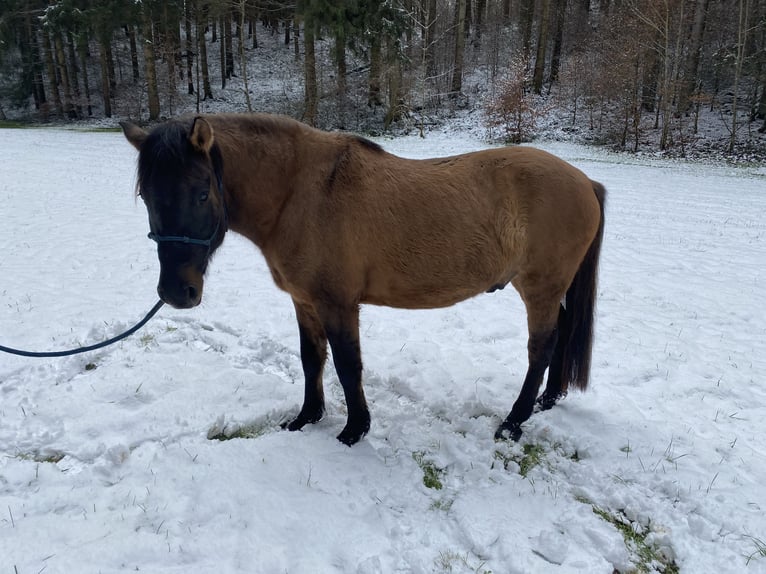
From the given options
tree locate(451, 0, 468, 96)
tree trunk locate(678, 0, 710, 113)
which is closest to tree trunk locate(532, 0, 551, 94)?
tree locate(451, 0, 468, 96)

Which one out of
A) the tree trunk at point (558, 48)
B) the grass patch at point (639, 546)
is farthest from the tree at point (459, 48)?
the grass patch at point (639, 546)

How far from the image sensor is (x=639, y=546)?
2.33 metres

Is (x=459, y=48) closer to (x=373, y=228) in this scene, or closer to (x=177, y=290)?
(x=373, y=228)

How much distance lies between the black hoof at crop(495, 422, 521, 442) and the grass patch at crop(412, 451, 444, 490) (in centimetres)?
57

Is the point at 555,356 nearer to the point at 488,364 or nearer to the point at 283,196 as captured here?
the point at 488,364

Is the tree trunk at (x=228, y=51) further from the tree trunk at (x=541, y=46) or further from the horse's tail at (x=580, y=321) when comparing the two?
the horse's tail at (x=580, y=321)

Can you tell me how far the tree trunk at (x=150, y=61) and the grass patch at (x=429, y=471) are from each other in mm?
27977

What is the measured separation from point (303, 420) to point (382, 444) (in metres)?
0.63

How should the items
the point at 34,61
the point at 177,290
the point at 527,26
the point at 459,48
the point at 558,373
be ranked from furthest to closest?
the point at 34,61
the point at 527,26
the point at 459,48
the point at 558,373
the point at 177,290

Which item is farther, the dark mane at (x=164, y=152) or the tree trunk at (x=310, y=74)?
the tree trunk at (x=310, y=74)

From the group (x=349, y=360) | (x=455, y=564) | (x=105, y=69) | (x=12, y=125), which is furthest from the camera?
(x=12, y=125)

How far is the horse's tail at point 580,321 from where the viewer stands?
3387 millimetres

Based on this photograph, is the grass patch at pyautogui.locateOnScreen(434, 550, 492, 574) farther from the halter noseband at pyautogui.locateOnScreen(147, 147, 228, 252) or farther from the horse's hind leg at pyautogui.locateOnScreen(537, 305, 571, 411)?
the halter noseband at pyautogui.locateOnScreen(147, 147, 228, 252)

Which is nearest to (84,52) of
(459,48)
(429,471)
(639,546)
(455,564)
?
(459,48)
